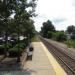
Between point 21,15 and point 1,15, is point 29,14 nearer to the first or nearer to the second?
point 21,15

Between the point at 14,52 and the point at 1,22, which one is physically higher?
the point at 1,22

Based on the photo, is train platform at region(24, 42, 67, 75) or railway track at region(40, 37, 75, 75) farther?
railway track at region(40, 37, 75, 75)

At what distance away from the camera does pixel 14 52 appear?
25125mm

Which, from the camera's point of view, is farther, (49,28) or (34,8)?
(49,28)

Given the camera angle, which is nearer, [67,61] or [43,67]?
[43,67]

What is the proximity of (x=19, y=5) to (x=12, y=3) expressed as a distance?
28.8 inches

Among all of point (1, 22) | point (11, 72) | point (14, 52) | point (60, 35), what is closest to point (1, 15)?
point (1, 22)

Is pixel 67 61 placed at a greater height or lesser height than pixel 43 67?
lesser

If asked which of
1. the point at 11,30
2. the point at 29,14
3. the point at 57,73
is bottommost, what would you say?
the point at 57,73

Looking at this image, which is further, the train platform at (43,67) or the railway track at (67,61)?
the railway track at (67,61)

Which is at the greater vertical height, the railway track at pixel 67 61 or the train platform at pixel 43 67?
the train platform at pixel 43 67

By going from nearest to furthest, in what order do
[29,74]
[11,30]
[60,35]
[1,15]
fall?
[29,74], [1,15], [11,30], [60,35]

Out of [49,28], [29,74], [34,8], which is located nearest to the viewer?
[29,74]

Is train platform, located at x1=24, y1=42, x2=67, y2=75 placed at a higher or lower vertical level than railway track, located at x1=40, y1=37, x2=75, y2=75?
higher
